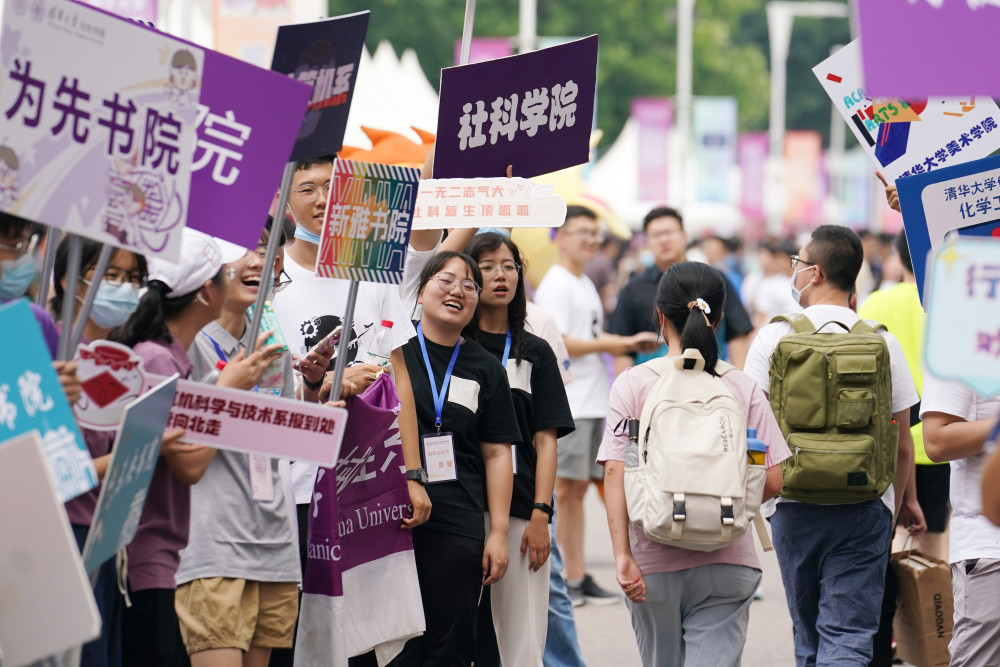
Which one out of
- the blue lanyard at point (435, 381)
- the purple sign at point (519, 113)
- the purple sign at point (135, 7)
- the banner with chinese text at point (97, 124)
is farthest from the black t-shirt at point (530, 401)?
the purple sign at point (135, 7)

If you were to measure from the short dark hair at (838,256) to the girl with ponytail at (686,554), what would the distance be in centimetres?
84

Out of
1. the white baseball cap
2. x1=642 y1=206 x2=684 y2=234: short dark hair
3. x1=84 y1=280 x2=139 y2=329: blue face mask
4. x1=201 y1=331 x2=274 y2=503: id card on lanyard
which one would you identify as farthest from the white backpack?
x1=642 y1=206 x2=684 y2=234: short dark hair

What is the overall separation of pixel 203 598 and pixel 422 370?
1253mm

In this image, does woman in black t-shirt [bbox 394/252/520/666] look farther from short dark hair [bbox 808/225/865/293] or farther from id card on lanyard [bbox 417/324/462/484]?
short dark hair [bbox 808/225/865/293]

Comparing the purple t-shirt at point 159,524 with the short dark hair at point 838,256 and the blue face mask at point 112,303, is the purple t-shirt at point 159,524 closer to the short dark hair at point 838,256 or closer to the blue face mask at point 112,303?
the blue face mask at point 112,303

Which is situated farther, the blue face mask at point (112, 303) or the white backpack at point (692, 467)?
the white backpack at point (692, 467)

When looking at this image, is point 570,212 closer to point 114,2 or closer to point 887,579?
point 887,579

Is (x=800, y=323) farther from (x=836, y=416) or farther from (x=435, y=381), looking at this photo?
(x=435, y=381)

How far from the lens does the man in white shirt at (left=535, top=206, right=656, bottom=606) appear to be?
27.0ft

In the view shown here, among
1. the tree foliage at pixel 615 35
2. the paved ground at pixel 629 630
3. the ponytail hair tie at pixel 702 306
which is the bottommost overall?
the paved ground at pixel 629 630

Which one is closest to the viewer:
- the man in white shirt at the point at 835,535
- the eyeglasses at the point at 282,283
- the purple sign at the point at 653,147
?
the eyeglasses at the point at 282,283

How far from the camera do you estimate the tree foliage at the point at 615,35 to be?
45.6 m

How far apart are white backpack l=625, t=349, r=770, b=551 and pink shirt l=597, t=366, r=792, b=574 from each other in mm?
122

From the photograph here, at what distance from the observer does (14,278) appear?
12.5 ft
